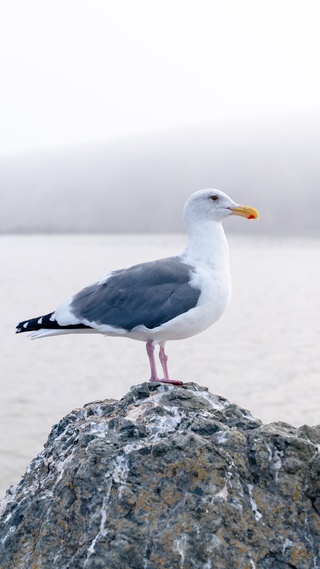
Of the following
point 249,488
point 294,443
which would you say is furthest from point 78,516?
point 294,443

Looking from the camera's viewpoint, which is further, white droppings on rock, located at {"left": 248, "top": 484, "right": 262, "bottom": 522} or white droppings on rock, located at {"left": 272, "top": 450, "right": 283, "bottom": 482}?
white droppings on rock, located at {"left": 272, "top": 450, "right": 283, "bottom": 482}

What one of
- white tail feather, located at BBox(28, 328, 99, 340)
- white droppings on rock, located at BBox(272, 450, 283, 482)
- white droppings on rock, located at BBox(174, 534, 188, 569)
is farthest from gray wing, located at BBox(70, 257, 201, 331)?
white droppings on rock, located at BBox(174, 534, 188, 569)

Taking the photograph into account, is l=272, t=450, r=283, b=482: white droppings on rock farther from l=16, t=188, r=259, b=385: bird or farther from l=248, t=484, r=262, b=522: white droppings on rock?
l=16, t=188, r=259, b=385: bird

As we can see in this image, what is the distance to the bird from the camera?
5047mm

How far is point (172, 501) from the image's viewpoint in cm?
322

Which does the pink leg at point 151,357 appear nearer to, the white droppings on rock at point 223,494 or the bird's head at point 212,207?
the bird's head at point 212,207

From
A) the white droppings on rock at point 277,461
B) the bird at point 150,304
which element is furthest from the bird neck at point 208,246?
the white droppings on rock at point 277,461

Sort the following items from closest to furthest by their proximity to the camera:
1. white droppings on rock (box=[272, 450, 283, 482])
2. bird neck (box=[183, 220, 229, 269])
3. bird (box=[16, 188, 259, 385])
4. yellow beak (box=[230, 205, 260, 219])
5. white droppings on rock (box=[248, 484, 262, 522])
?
white droppings on rock (box=[248, 484, 262, 522]) < white droppings on rock (box=[272, 450, 283, 482]) < bird (box=[16, 188, 259, 385]) < bird neck (box=[183, 220, 229, 269]) < yellow beak (box=[230, 205, 260, 219])

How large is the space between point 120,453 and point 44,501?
46 cm

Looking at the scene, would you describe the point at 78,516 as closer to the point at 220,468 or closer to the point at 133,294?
the point at 220,468

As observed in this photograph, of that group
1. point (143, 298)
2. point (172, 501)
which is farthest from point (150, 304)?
point (172, 501)

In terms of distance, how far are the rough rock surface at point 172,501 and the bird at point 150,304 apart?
4.49 ft

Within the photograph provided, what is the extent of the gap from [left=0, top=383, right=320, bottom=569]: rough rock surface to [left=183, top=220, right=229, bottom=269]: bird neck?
1869 mm

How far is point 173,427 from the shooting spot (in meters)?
3.64
